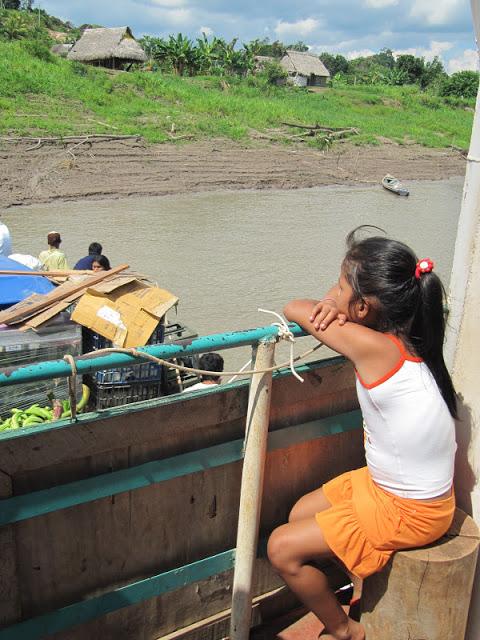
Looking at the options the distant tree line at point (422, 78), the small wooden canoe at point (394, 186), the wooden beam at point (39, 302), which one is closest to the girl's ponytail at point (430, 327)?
the wooden beam at point (39, 302)

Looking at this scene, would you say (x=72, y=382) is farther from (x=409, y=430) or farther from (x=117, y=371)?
(x=117, y=371)

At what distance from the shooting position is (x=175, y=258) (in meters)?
Answer: 13.6

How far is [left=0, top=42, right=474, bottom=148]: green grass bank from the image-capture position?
2355 cm

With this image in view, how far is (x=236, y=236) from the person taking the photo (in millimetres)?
16141

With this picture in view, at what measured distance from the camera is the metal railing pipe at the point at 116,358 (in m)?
1.83

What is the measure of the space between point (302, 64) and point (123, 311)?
187 feet

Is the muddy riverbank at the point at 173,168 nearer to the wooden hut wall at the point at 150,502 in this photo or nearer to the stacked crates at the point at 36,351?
the stacked crates at the point at 36,351

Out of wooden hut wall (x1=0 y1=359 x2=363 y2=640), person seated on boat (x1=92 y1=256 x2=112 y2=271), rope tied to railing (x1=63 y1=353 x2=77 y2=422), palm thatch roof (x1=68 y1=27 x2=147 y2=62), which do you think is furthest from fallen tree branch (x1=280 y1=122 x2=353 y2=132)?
rope tied to railing (x1=63 y1=353 x2=77 y2=422)

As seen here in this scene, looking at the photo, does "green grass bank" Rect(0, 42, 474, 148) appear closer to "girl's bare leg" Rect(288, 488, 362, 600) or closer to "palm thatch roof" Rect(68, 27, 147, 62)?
"palm thatch roof" Rect(68, 27, 147, 62)

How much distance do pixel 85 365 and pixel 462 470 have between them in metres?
1.52

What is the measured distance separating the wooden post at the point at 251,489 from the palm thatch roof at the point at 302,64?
5792 centimetres

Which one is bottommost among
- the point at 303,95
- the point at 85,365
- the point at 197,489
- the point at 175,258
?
the point at 175,258

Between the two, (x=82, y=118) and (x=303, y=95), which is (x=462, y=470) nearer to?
(x=82, y=118)

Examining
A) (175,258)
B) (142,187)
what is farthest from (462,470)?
(142,187)
